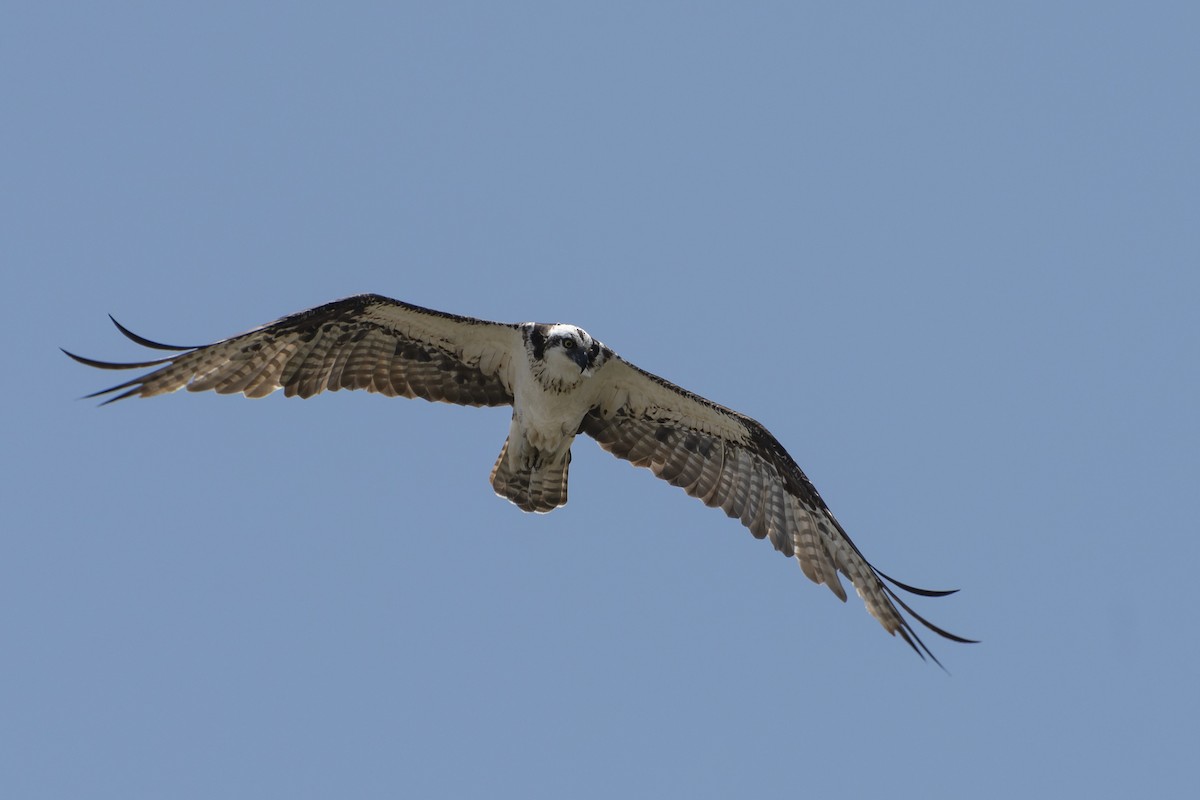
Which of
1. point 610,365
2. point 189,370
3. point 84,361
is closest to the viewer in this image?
point 84,361

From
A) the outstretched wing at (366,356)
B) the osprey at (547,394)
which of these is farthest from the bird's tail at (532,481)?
the outstretched wing at (366,356)

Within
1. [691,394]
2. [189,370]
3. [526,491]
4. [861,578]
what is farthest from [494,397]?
[861,578]

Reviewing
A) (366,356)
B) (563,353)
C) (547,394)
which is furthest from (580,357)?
(366,356)

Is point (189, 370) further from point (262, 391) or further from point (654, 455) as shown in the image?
point (654, 455)

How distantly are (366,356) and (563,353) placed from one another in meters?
2.33

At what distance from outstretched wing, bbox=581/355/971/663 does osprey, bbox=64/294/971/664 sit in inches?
0.4

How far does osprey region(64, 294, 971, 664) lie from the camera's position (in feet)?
48.2

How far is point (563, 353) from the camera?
1448 centimetres

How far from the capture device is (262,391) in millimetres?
14820

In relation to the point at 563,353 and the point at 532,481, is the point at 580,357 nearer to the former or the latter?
the point at 563,353

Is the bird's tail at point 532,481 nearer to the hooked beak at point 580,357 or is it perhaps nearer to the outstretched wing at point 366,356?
the outstretched wing at point 366,356

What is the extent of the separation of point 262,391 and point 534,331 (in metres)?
2.87

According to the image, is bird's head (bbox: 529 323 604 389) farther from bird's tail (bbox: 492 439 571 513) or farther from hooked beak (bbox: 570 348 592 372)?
bird's tail (bbox: 492 439 571 513)

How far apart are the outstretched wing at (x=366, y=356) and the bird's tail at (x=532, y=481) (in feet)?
2.58
